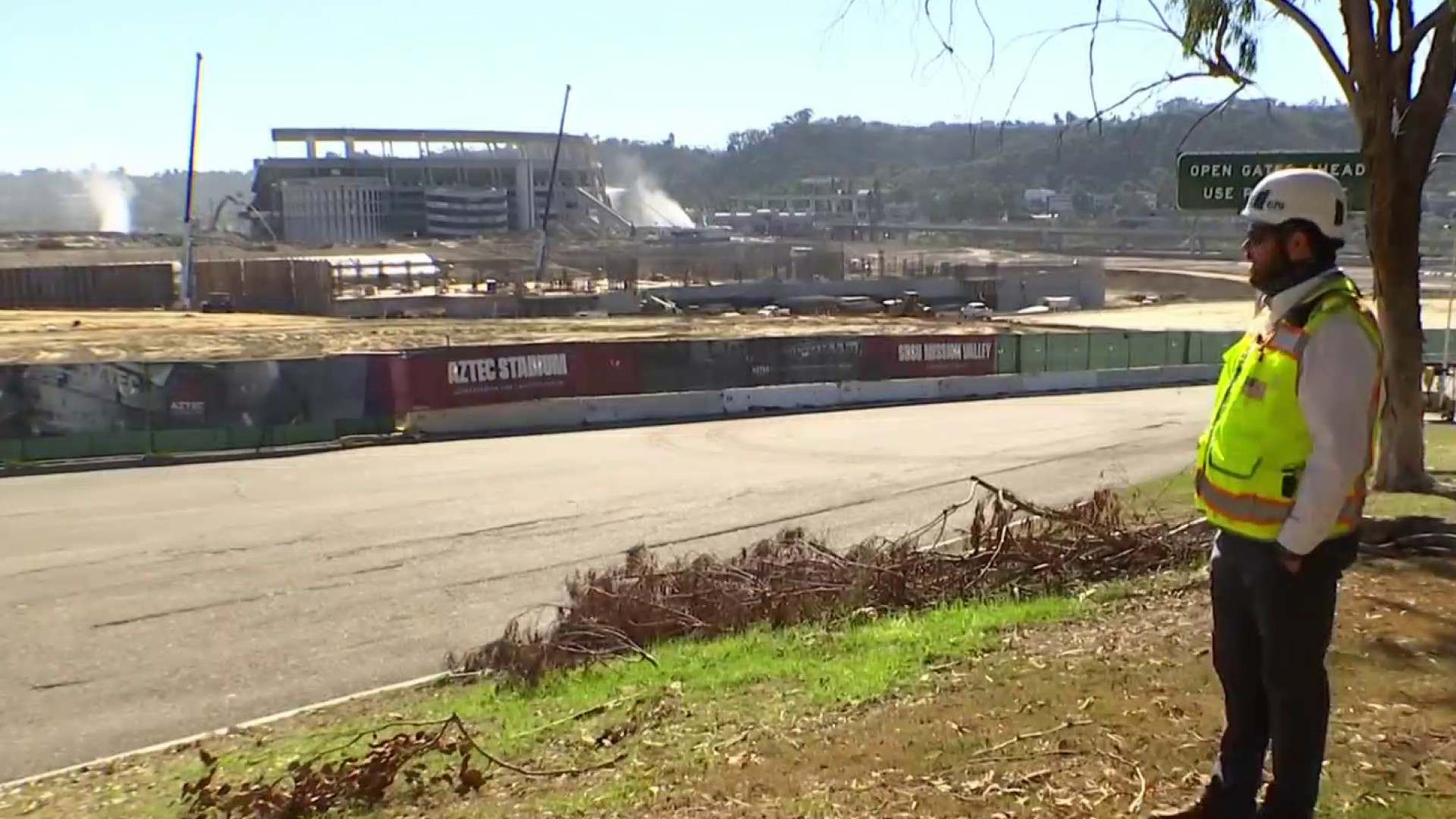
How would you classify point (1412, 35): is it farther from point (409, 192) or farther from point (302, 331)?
point (409, 192)

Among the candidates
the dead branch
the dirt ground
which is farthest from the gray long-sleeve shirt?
the dirt ground

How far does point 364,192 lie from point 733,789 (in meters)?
167

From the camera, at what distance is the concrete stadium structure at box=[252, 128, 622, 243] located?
159875 mm

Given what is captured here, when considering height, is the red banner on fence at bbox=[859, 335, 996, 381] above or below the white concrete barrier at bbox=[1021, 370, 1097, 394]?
above

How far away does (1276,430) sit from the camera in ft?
13.4

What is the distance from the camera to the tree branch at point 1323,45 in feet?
39.9

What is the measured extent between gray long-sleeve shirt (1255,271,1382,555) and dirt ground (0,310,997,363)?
35.3 m

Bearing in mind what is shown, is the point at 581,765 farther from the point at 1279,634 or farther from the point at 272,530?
the point at 272,530

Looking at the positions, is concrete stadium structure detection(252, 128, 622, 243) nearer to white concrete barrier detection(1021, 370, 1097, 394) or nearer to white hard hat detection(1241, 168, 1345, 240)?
white concrete barrier detection(1021, 370, 1097, 394)

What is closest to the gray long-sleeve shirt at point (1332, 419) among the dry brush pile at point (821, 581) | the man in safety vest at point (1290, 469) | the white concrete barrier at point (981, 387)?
the man in safety vest at point (1290, 469)

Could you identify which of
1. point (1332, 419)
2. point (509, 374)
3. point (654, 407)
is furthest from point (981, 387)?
point (1332, 419)

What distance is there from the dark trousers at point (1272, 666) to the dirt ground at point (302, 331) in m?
34.9

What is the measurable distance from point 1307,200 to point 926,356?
33.1 meters

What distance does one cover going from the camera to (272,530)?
1848 cm
